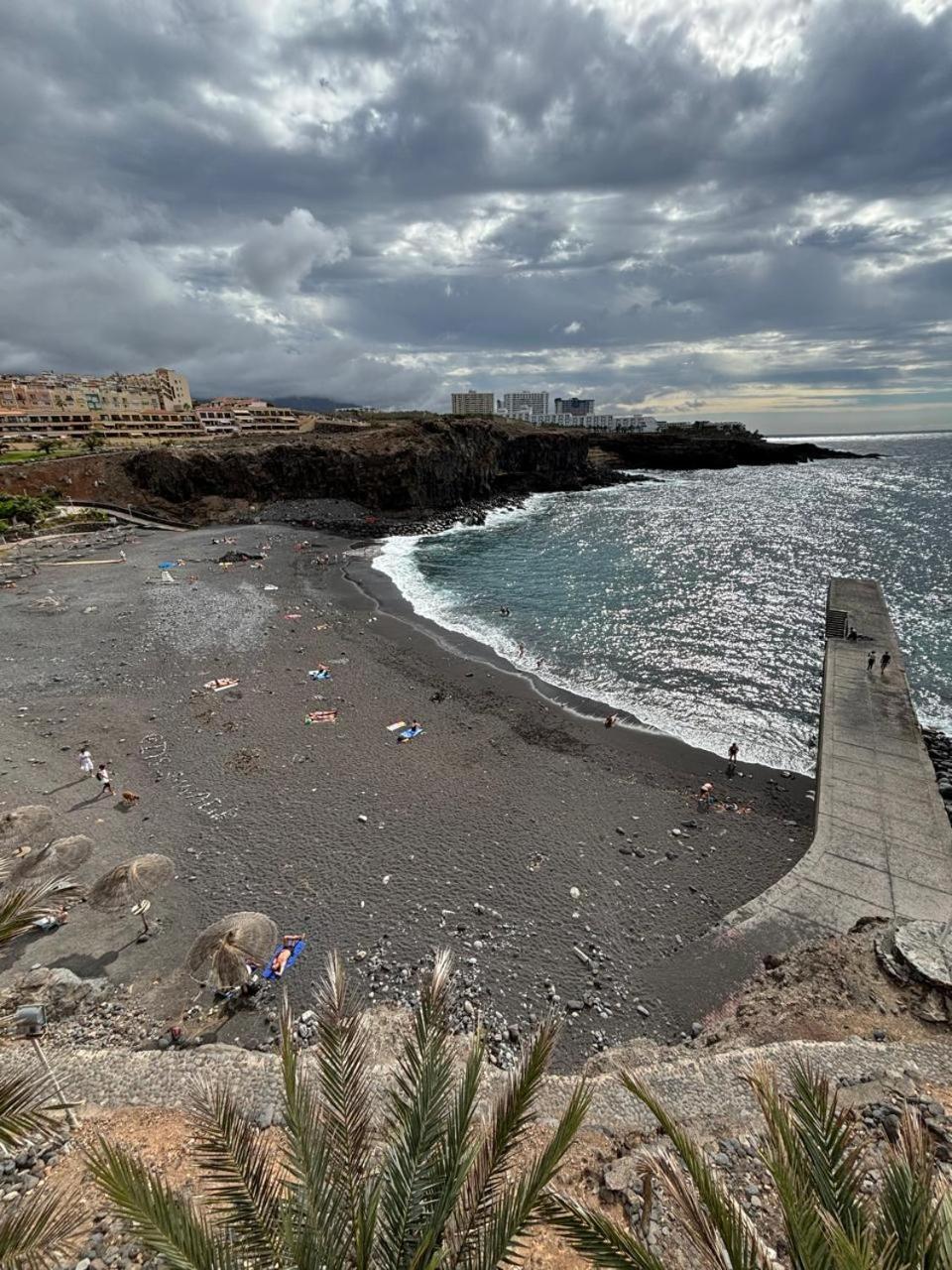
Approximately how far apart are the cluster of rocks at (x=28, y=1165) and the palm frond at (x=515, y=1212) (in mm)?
5263

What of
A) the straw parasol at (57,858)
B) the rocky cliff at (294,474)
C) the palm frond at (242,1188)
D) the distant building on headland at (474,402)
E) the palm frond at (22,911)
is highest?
the distant building on headland at (474,402)

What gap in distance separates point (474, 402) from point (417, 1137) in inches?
8265

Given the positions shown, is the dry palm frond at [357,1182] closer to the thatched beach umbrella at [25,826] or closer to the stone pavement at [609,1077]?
the stone pavement at [609,1077]

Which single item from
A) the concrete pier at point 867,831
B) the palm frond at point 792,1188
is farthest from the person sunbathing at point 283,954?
the palm frond at point 792,1188

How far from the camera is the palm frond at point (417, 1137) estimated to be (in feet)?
12.3

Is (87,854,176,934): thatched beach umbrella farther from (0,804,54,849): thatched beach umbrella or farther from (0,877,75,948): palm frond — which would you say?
(0,877,75,948): palm frond

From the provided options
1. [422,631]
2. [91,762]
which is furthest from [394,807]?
[422,631]

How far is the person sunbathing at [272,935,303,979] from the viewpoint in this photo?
1058 cm

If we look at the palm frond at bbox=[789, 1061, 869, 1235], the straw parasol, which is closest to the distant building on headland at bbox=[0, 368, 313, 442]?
the straw parasol

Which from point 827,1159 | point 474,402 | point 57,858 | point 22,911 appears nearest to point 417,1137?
point 827,1159

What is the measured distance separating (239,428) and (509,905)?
10468cm

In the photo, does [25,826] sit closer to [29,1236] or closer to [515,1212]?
[29,1236]

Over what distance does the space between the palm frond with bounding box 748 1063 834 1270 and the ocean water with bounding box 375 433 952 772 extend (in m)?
16.1

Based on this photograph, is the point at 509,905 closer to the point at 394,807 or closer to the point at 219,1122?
A: the point at 394,807
